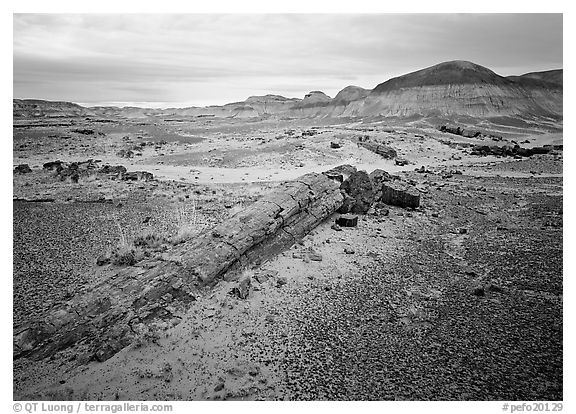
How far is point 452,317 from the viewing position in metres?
5.18

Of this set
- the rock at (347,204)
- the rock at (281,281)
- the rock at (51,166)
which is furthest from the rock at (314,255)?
the rock at (51,166)

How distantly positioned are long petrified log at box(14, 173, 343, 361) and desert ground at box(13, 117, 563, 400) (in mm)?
132

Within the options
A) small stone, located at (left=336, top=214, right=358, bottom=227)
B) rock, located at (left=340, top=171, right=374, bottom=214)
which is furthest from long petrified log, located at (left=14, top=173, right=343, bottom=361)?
rock, located at (left=340, top=171, right=374, bottom=214)

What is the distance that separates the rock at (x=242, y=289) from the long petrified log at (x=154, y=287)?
40 centimetres

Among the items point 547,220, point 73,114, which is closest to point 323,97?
point 73,114

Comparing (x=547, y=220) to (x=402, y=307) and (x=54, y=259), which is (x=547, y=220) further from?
(x=54, y=259)

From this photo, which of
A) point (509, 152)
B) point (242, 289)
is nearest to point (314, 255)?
point (242, 289)

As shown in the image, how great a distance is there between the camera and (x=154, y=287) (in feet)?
17.0

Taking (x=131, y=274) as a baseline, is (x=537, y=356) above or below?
below

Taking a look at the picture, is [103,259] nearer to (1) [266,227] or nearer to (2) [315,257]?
(1) [266,227]

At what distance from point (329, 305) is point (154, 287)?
99.5 inches

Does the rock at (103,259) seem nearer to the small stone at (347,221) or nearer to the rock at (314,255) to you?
the rock at (314,255)

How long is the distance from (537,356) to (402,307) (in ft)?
5.52

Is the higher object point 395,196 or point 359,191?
point 359,191
